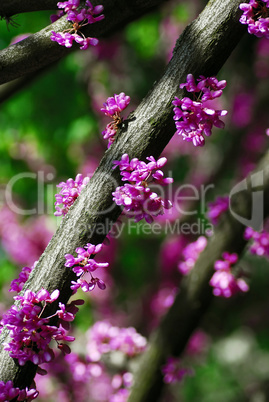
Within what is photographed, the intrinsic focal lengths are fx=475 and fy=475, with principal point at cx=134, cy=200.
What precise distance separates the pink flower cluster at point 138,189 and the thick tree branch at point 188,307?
38.2 inches

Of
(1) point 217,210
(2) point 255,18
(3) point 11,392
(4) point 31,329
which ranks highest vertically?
(2) point 255,18

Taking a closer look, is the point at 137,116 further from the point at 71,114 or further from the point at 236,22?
→ the point at 71,114

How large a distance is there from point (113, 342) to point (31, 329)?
5.09 ft

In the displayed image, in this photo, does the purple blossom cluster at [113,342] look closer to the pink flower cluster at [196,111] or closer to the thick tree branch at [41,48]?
the pink flower cluster at [196,111]

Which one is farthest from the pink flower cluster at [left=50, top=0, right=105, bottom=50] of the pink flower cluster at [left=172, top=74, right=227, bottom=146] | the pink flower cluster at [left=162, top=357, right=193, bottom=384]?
the pink flower cluster at [left=162, top=357, right=193, bottom=384]

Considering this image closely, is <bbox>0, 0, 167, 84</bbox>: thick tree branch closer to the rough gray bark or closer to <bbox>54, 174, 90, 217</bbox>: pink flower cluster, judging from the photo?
the rough gray bark

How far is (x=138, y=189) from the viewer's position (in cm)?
127

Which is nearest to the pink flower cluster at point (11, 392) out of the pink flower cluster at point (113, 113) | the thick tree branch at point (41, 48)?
the pink flower cluster at point (113, 113)

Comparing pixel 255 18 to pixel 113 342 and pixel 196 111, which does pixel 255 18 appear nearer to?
pixel 196 111

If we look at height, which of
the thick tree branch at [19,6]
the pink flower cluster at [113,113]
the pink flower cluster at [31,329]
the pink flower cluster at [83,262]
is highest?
the thick tree branch at [19,6]

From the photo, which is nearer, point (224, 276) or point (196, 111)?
point (196, 111)

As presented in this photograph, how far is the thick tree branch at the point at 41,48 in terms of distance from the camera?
1.31 meters

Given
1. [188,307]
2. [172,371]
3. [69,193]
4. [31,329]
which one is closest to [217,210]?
[188,307]

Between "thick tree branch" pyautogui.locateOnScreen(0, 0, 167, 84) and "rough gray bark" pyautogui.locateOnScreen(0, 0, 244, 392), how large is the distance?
0.01 m
